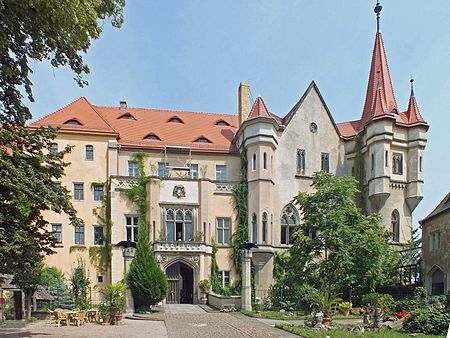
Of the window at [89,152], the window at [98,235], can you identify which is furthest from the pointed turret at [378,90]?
the window at [98,235]

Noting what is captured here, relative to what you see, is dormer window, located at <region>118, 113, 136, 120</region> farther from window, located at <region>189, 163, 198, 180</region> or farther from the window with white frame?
window, located at <region>189, 163, 198, 180</region>

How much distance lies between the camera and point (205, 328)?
1869cm

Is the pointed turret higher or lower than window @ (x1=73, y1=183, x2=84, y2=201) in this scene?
higher

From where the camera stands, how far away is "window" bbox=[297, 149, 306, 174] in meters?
36.2

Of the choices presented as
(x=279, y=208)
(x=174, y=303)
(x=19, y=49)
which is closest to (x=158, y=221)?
(x=174, y=303)

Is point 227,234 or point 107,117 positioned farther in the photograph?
point 107,117

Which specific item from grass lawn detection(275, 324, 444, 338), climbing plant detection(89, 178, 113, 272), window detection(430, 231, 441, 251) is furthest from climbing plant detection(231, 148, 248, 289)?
grass lawn detection(275, 324, 444, 338)

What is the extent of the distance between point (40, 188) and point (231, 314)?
13.2 meters

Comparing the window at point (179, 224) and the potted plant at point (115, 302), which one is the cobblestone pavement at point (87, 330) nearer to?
the potted plant at point (115, 302)

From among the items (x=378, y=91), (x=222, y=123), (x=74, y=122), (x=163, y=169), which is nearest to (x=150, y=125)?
(x=163, y=169)

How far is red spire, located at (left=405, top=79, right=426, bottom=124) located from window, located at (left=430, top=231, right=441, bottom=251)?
449 inches

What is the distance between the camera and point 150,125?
38469 mm

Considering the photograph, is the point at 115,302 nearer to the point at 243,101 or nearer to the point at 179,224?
the point at 179,224

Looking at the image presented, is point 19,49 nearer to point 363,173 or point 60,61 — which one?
point 60,61
